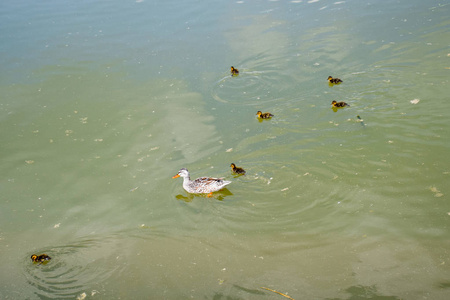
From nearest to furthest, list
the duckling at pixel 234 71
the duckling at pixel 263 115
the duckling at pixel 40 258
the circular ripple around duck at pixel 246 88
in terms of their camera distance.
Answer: the duckling at pixel 40 258 → the duckling at pixel 263 115 → the circular ripple around duck at pixel 246 88 → the duckling at pixel 234 71

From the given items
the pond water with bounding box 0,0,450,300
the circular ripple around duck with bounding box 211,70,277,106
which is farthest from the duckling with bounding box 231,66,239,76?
the pond water with bounding box 0,0,450,300

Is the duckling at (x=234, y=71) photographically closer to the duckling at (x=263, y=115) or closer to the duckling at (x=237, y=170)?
the duckling at (x=263, y=115)

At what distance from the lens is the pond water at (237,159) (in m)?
5.52

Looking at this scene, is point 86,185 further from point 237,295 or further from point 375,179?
point 375,179

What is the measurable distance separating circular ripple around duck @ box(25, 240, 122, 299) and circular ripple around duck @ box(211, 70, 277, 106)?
4339mm

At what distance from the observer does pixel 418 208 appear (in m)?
5.96

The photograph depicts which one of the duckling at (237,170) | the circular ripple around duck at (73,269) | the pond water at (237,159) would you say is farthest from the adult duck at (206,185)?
the circular ripple around duck at (73,269)

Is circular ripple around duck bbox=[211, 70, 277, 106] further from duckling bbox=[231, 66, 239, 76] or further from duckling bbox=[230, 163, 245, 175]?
duckling bbox=[230, 163, 245, 175]

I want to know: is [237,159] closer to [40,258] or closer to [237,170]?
[237,170]

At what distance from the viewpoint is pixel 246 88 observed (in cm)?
961

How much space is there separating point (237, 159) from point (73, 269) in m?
3.13

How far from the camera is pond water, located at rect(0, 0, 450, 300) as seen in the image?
5.52m

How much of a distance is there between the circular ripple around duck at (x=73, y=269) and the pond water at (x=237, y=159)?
0.06 feet

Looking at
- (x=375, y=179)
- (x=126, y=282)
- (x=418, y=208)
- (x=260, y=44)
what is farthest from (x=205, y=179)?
(x=260, y=44)
